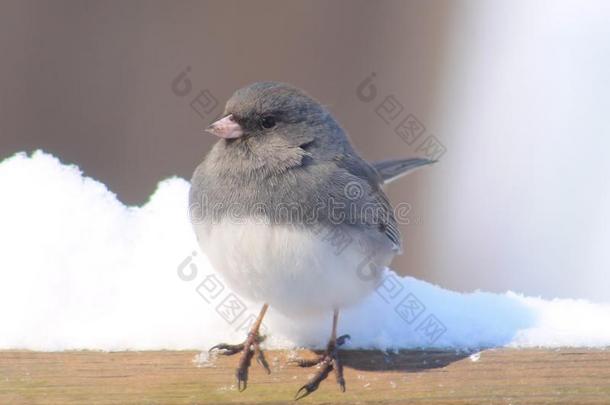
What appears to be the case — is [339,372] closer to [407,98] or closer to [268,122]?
[268,122]

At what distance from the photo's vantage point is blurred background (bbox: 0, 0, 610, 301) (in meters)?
3.62

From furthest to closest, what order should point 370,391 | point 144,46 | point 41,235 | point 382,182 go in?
1. point 144,46
2. point 382,182
3. point 41,235
4. point 370,391

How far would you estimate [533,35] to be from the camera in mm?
4449

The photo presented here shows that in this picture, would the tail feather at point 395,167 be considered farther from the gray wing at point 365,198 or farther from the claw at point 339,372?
the claw at point 339,372

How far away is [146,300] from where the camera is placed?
200 cm

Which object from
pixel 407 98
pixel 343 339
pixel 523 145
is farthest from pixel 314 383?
pixel 523 145

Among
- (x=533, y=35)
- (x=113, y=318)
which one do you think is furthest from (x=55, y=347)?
(x=533, y=35)

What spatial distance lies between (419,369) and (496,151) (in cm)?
274

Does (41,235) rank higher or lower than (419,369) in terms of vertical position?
higher

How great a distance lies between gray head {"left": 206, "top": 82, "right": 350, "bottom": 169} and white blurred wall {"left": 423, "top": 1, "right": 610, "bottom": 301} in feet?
6.98

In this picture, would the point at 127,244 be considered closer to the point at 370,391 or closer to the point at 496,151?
the point at 370,391

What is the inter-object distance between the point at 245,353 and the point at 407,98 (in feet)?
7.89

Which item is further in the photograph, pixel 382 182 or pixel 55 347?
pixel 382 182

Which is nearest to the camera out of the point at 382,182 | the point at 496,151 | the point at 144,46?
the point at 382,182
